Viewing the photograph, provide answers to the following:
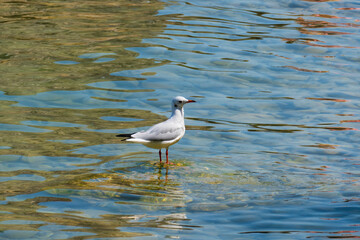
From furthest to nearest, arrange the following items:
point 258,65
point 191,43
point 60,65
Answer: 1. point 191,43
2. point 258,65
3. point 60,65

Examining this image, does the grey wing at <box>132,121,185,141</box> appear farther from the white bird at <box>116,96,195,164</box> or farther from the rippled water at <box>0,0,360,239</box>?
the rippled water at <box>0,0,360,239</box>

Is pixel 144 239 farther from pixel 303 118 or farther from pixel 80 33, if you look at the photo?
pixel 80 33

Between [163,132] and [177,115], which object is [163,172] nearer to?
[163,132]

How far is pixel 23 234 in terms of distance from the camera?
642 centimetres

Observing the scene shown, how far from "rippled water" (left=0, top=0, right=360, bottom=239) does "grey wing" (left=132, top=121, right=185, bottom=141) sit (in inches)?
21.6

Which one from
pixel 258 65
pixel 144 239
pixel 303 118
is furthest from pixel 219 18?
pixel 144 239

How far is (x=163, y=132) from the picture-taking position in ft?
27.0

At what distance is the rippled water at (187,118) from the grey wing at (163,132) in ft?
1.80

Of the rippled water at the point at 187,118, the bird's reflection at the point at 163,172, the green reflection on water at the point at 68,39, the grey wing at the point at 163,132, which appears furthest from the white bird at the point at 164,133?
the green reflection on water at the point at 68,39

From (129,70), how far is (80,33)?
2848 millimetres

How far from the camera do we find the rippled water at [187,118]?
7.02 metres

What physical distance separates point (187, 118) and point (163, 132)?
2895mm

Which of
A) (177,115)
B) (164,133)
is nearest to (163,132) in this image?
(164,133)

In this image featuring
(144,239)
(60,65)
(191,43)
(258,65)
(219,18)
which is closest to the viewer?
(144,239)
